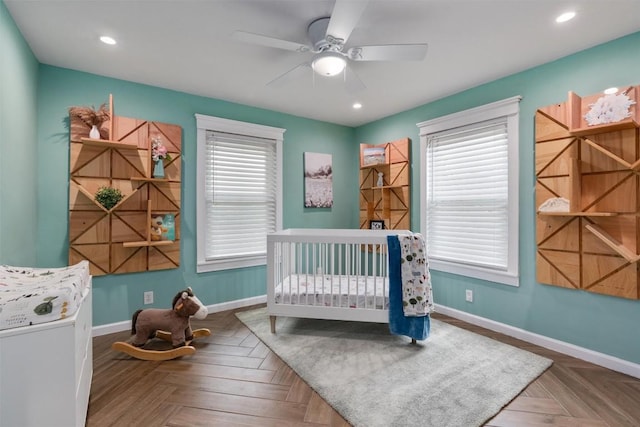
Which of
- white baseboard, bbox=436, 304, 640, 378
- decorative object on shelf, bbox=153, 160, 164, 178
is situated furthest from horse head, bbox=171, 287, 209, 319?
white baseboard, bbox=436, 304, 640, 378

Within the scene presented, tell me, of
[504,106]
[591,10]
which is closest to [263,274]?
[504,106]

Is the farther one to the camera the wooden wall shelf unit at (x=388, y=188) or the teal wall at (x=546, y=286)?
the wooden wall shelf unit at (x=388, y=188)

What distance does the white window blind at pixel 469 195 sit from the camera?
2.89m

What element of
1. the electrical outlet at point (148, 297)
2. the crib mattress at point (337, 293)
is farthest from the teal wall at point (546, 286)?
the electrical outlet at point (148, 297)

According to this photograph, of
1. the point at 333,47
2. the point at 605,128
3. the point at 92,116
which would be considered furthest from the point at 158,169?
the point at 605,128

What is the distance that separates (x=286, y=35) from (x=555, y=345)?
3.25 meters

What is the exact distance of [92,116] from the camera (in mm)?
2600

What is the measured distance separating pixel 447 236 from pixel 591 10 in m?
2.15

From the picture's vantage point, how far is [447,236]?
3.35m

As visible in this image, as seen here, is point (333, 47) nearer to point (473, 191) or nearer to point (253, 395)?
point (473, 191)

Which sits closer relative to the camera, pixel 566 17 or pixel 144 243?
pixel 566 17

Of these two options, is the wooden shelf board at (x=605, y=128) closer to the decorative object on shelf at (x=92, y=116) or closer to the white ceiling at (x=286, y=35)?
the white ceiling at (x=286, y=35)

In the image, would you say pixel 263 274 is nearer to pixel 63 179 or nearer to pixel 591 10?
pixel 63 179

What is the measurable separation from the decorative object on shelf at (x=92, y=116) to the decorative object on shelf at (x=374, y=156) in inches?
111
